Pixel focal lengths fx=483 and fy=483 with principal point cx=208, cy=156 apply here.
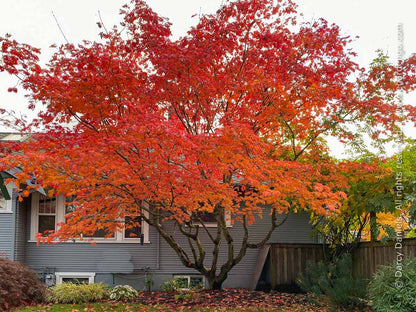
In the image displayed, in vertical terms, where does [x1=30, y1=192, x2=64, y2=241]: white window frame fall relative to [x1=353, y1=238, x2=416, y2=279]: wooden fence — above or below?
above

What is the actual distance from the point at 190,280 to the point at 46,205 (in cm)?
504

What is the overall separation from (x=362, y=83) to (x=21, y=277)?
905 cm

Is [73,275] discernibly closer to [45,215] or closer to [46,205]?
[45,215]

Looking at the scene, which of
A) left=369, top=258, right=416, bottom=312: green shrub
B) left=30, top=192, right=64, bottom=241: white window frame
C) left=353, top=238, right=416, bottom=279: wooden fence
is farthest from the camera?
left=30, top=192, right=64, bottom=241: white window frame

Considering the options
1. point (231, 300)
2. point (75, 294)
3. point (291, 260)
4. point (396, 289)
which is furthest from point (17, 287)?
point (396, 289)

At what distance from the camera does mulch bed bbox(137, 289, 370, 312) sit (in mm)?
10562

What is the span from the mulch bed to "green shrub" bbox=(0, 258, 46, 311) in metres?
2.47

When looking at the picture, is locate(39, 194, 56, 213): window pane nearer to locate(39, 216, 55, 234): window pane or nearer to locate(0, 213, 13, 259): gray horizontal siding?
locate(39, 216, 55, 234): window pane

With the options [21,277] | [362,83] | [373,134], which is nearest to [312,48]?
[362,83]

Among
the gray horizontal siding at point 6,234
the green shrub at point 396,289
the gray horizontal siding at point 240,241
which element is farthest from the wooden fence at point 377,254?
the gray horizontal siding at point 6,234

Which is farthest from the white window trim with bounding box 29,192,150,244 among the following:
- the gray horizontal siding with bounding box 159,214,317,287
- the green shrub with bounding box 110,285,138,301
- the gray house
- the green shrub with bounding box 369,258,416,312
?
the green shrub with bounding box 369,258,416,312

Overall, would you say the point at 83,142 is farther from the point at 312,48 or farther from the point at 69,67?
the point at 312,48

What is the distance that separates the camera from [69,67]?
9.34 m

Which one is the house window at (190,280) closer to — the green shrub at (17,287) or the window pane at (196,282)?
the window pane at (196,282)
